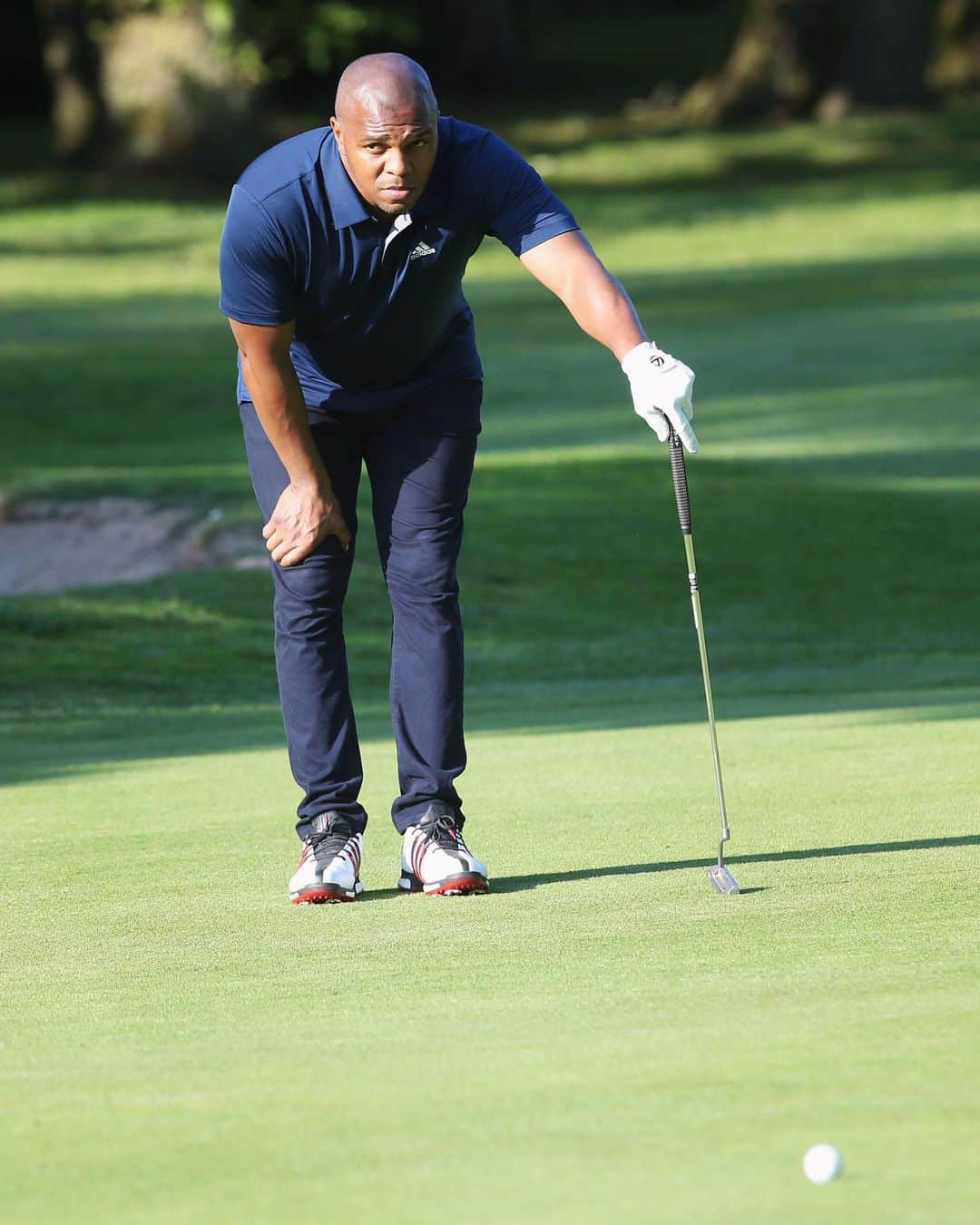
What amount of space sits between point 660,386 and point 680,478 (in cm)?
45

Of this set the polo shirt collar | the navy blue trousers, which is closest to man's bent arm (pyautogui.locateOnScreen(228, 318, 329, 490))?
the navy blue trousers

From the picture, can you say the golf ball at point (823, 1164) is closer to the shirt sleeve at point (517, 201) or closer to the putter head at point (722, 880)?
the putter head at point (722, 880)

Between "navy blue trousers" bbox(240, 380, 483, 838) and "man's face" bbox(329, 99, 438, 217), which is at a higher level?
"man's face" bbox(329, 99, 438, 217)

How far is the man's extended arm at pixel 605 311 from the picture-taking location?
16.8 ft

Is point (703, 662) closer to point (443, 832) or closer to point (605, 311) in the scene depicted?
point (443, 832)

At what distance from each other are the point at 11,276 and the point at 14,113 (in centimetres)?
2450

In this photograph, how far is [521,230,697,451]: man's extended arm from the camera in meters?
5.13

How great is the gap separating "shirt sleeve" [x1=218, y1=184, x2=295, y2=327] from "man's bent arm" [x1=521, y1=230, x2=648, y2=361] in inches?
22.0

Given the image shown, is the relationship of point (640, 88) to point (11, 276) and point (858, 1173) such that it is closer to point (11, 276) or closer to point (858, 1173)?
point (11, 276)

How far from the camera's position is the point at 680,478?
5.50m

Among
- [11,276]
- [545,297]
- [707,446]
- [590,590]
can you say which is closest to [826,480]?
[707,446]

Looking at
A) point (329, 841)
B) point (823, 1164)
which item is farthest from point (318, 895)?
point (823, 1164)

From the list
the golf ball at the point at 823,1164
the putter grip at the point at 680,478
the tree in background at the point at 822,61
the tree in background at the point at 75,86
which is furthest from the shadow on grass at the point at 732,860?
the tree in background at the point at 822,61

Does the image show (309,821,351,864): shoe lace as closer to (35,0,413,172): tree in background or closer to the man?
the man
